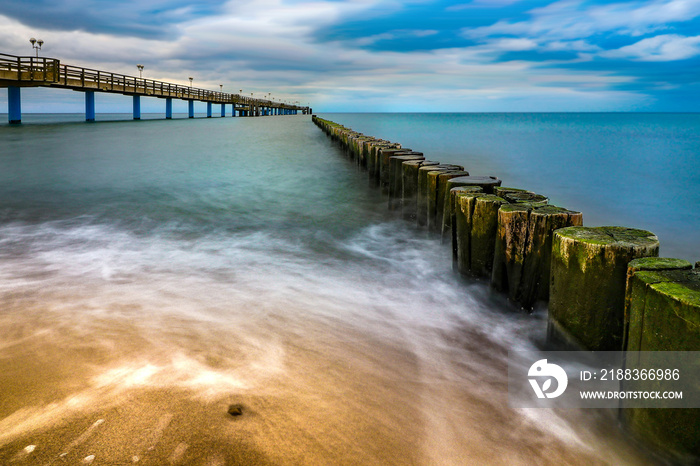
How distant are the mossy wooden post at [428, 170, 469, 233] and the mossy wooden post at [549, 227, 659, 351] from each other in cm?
278

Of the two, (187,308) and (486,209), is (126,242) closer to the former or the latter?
(187,308)

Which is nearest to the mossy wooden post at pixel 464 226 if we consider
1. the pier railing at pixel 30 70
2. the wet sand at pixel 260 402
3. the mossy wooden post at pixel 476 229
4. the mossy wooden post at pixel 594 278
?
the mossy wooden post at pixel 476 229

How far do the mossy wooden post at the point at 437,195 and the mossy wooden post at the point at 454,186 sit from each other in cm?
7

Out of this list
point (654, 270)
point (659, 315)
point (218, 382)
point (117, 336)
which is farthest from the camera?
point (117, 336)

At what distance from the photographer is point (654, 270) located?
2.16 meters

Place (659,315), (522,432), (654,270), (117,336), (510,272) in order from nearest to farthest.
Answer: (659,315) < (654,270) < (522,432) < (117,336) < (510,272)

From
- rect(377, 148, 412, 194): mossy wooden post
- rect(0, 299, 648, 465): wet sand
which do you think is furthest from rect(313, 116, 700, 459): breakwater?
rect(377, 148, 412, 194): mossy wooden post

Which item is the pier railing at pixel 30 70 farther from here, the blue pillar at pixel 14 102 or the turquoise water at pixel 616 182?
the turquoise water at pixel 616 182

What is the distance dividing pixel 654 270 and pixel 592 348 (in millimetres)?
761

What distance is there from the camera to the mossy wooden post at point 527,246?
11.0ft

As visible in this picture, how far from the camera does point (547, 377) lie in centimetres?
293

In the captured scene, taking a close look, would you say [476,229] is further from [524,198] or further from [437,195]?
[437,195]

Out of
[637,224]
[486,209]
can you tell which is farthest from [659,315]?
[637,224]

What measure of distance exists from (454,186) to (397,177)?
286 cm
